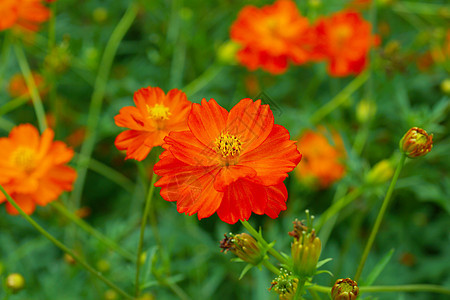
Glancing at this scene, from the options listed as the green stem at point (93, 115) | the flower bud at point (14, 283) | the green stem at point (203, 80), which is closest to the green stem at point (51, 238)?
the flower bud at point (14, 283)

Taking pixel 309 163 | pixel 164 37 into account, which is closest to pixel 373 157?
pixel 309 163

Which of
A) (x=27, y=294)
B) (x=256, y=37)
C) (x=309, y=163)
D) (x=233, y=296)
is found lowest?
(x=233, y=296)

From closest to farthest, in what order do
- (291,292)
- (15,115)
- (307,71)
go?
(291,292) < (15,115) < (307,71)

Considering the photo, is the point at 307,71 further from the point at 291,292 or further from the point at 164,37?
the point at 291,292

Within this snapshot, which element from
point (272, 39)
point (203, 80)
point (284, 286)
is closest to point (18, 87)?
point (203, 80)

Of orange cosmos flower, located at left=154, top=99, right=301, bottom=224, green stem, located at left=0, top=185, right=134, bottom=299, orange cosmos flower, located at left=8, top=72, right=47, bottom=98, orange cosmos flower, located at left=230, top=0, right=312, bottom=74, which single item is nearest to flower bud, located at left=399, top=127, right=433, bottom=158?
orange cosmos flower, located at left=154, top=99, right=301, bottom=224

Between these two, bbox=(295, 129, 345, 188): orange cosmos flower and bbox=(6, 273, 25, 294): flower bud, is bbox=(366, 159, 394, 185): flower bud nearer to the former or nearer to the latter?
bbox=(295, 129, 345, 188): orange cosmos flower

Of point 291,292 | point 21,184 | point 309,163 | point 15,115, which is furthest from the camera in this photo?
point 15,115
